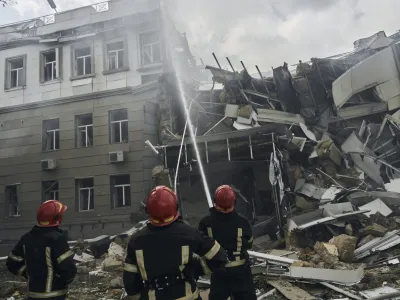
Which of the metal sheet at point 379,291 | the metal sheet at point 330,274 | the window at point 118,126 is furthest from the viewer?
the window at point 118,126

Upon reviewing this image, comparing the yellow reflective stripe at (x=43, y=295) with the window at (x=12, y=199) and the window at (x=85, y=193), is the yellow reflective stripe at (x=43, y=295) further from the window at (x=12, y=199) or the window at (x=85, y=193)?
the window at (x=12, y=199)

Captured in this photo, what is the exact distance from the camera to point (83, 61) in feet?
55.2

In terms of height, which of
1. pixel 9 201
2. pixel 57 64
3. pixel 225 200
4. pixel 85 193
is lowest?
pixel 225 200

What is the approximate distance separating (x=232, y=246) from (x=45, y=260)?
189cm

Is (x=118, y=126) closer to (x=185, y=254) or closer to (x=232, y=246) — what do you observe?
(x=232, y=246)

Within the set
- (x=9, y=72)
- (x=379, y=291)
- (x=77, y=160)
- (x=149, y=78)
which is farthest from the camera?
(x=9, y=72)

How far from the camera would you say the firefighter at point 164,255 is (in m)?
2.34

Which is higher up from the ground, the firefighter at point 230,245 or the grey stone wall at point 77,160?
the grey stone wall at point 77,160

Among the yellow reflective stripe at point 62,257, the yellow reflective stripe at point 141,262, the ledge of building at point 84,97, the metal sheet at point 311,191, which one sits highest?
the ledge of building at point 84,97

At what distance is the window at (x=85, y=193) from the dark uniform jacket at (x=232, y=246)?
42.5 ft

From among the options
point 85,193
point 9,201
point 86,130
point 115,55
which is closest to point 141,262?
point 85,193

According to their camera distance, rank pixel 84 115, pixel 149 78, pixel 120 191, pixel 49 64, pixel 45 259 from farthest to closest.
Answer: pixel 49 64 → pixel 84 115 → pixel 149 78 → pixel 120 191 → pixel 45 259

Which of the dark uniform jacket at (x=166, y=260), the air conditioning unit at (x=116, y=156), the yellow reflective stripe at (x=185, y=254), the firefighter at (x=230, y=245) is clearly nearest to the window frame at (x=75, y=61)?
Answer: the air conditioning unit at (x=116, y=156)

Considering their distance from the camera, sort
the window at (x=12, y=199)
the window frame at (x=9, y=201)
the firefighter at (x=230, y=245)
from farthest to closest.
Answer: the window at (x=12, y=199)
the window frame at (x=9, y=201)
the firefighter at (x=230, y=245)
